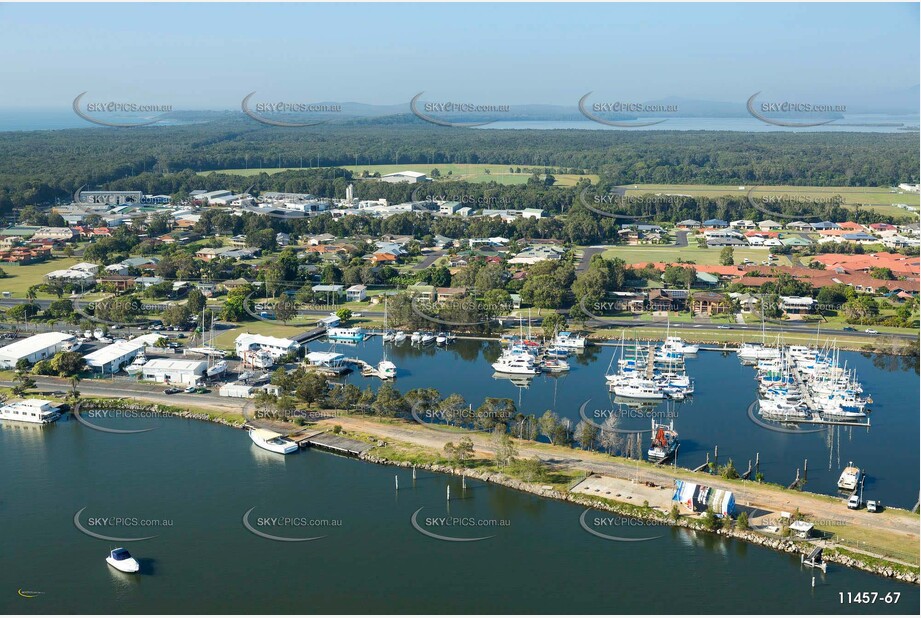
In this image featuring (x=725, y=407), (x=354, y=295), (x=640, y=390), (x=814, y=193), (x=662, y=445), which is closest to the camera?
(x=662, y=445)

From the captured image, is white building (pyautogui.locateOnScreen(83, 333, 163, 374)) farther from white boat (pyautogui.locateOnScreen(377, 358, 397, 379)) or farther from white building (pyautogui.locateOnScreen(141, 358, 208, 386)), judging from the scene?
white boat (pyautogui.locateOnScreen(377, 358, 397, 379))

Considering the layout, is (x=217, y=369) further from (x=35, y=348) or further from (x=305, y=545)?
(x=305, y=545)

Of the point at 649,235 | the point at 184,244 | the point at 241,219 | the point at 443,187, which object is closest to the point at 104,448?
the point at 184,244

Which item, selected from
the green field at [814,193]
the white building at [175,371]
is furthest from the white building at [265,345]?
the green field at [814,193]

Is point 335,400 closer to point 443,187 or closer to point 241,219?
point 241,219

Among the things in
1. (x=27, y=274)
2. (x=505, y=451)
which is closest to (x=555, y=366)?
(x=505, y=451)

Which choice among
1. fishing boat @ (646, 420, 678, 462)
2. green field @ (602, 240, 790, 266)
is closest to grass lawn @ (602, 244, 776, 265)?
green field @ (602, 240, 790, 266)

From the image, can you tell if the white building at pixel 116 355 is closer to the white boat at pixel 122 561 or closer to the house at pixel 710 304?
the white boat at pixel 122 561

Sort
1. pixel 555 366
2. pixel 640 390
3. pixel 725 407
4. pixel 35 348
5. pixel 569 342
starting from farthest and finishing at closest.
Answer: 1. pixel 569 342
2. pixel 555 366
3. pixel 35 348
4. pixel 640 390
5. pixel 725 407
